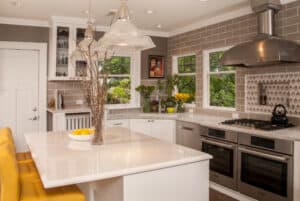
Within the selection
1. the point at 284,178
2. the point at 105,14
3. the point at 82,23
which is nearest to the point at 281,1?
the point at 284,178

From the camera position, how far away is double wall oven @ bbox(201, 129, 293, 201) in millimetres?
2891

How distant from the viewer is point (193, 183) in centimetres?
208

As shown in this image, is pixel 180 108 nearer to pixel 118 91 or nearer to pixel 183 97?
pixel 183 97

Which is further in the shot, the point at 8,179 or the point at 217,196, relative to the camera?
the point at 217,196

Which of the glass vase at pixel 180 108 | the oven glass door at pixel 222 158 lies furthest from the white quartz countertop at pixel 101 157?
the glass vase at pixel 180 108

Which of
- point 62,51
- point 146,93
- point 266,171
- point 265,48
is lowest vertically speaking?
point 266,171

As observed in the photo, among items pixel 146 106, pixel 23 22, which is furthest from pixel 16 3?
pixel 146 106

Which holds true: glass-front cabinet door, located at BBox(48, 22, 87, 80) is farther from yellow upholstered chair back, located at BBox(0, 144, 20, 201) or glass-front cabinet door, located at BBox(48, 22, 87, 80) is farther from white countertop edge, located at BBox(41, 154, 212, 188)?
white countertop edge, located at BBox(41, 154, 212, 188)

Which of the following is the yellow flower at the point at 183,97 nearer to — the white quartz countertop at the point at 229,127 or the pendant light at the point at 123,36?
the white quartz countertop at the point at 229,127

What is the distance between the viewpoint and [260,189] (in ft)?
10.4

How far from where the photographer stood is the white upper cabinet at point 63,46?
4617 mm

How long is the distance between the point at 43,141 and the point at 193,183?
1484mm

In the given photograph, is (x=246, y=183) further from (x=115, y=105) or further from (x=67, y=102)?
(x=67, y=102)

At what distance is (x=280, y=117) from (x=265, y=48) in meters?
0.86
